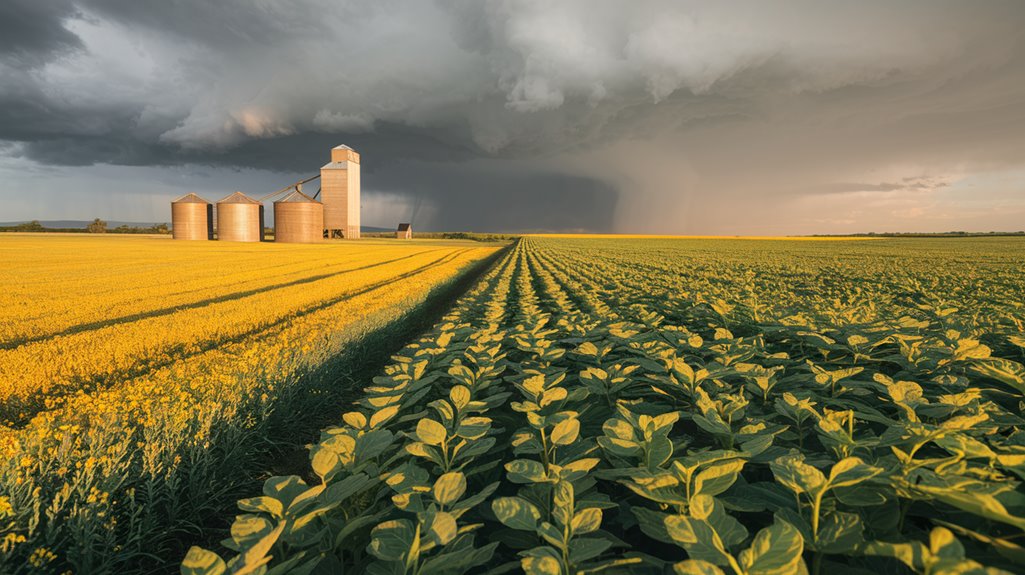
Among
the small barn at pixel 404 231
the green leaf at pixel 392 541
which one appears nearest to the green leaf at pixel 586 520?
the green leaf at pixel 392 541

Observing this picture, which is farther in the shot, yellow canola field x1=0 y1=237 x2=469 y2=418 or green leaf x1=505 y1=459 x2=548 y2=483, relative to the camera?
yellow canola field x1=0 y1=237 x2=469 y2=418

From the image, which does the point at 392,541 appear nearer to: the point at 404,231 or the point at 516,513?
the point at 516,513

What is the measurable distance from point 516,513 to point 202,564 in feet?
3.25

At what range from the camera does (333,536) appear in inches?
70.6

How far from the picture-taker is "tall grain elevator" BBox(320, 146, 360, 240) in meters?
75.8

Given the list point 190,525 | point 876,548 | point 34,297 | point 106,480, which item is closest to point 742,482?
point 876,548

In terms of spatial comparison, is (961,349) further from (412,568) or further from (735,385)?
(412,568)

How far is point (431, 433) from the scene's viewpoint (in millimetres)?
2037

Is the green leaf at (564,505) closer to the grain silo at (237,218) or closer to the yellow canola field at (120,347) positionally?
the yellow canola field at (120,347)

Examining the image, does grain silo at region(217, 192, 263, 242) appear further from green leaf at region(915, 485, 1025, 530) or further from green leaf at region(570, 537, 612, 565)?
green leaf at region(915, 485, 1025, 530)

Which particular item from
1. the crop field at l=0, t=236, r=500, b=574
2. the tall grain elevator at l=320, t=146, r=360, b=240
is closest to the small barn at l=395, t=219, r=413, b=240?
the tall grain elevator at l=320, t=146, r=360, b=240

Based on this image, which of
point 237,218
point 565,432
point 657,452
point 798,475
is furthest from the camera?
point 237,218

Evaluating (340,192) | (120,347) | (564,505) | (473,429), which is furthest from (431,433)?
(340,192)

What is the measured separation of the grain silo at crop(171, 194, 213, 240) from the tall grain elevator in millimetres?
17705
